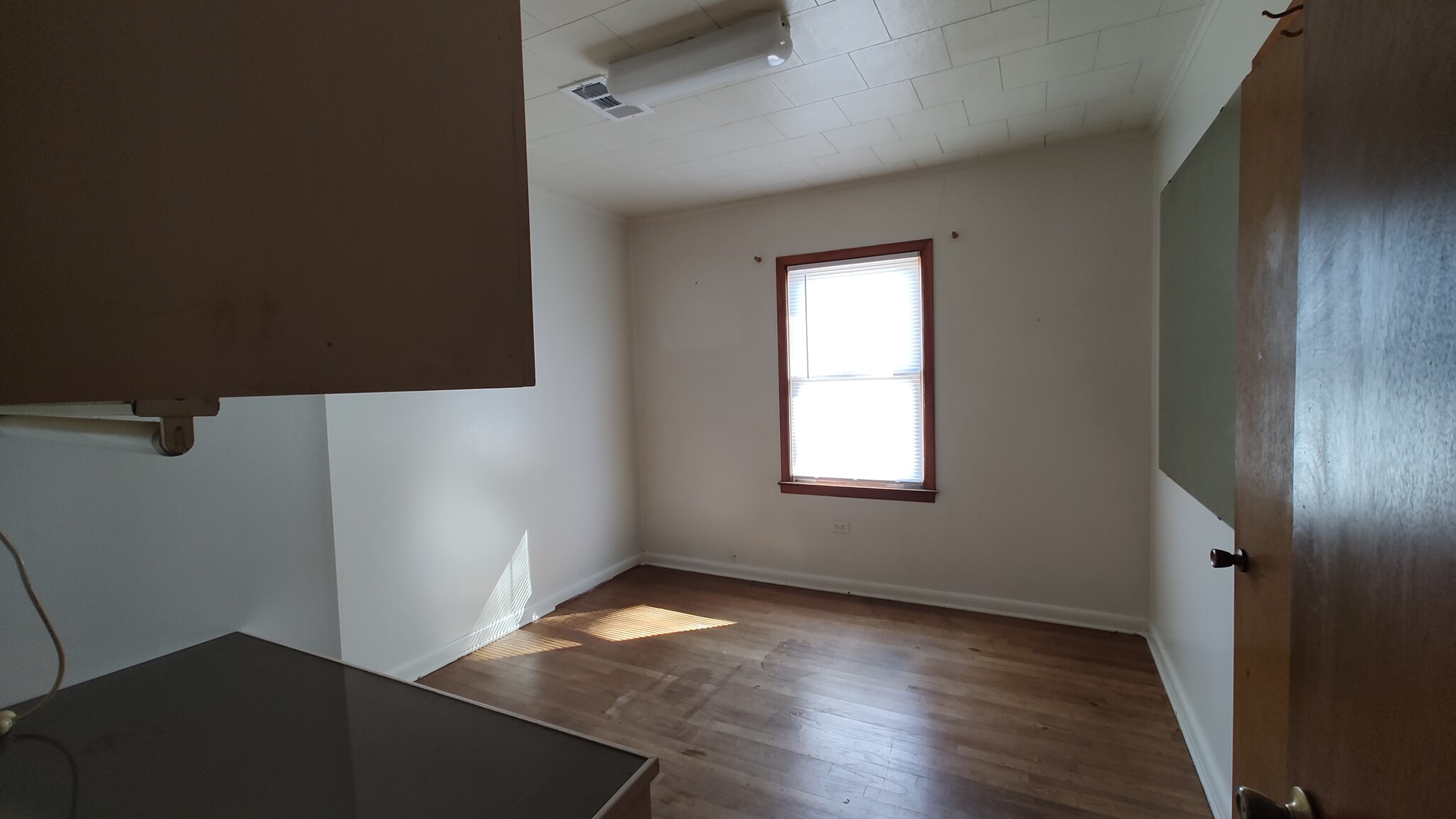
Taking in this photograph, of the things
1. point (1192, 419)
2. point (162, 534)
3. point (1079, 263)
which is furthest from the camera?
point (1079, 263)

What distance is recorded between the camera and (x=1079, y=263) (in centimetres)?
321

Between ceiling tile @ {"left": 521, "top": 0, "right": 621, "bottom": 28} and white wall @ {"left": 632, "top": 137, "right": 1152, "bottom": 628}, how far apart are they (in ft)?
7.30

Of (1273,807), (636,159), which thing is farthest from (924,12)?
(1273,807)

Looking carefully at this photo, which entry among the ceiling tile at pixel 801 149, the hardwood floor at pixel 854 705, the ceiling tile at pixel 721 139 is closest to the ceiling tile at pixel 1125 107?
the ceiling tile at pixel 801 149

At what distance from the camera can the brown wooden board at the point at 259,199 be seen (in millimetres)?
384

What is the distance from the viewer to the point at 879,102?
2.61 m

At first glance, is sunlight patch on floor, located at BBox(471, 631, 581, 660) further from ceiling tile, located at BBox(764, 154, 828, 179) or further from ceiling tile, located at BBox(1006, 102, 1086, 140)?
ceiling tile, located at BBox(1006, 102, 1086, 140)

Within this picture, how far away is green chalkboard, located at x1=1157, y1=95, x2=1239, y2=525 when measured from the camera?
163cm

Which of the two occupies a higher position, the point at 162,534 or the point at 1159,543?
the point at 162,534

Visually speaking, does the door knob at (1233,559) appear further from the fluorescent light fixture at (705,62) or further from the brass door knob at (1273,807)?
the fluorescent light fixture at (705,62)

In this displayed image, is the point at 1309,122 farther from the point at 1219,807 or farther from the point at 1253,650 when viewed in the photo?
the point at 1219,807

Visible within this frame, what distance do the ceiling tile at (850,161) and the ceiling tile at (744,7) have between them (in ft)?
4.48

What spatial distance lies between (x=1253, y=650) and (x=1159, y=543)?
2.15m

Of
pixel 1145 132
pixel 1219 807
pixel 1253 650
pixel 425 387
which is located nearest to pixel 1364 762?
pixel 1253 650
